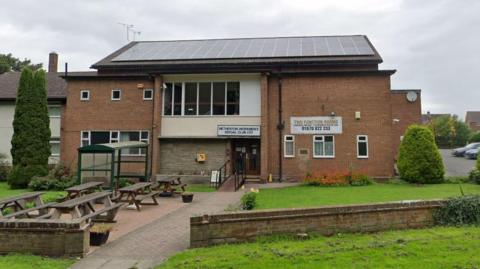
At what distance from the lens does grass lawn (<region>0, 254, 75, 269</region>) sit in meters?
6.20

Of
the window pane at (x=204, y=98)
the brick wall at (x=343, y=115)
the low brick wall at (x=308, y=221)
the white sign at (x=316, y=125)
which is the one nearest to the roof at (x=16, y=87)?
the window pane at (x=204, y=98)

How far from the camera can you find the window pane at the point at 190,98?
21.6 m

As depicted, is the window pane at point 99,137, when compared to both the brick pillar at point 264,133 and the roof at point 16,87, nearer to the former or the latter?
the roof at point 16,87

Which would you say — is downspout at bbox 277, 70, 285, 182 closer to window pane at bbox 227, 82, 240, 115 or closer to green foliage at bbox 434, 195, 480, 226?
window pane at bbox 227, 82, 240, 115

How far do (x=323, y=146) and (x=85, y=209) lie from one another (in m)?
13.6

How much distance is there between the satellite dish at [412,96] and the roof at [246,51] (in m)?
3.47

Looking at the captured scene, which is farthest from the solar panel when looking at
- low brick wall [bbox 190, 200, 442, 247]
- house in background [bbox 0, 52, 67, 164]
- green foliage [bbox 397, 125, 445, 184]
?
low brick wall [bbox 190, 200, 442, 247]

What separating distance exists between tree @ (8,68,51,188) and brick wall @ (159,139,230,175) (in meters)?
6.25

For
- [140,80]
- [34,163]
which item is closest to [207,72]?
[140,80]

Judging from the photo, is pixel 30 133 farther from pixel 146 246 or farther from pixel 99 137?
pixel 146 246

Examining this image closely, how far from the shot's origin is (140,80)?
2192 centimetres

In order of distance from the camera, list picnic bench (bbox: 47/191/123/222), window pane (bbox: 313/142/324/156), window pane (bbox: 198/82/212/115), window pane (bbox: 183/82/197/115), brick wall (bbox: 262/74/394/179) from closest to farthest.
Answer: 1. picnic bench (bbox: 47/191/123/222)
2. brick wall (bbox: 262/74/394/179)
3. window pane (bbox: 313/142/324/156)
4. window pane (bbox: 198/82/212/115)
5. window pane (bbox: 183/82/197/115)

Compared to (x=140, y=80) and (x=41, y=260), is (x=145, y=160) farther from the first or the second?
(x=41, y=260)

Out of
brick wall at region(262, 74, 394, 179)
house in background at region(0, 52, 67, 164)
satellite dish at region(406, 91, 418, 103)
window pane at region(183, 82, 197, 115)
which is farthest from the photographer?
house in background at region(0, 52, 67, 164)
